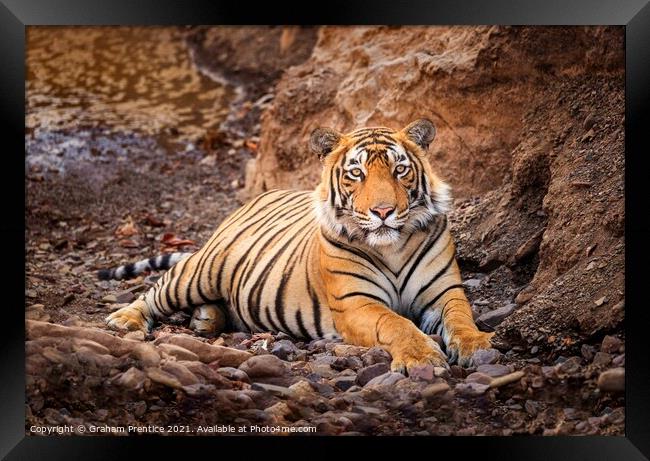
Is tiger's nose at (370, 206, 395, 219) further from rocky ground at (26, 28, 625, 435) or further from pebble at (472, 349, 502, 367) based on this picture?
pebble at (472, 349, 502, 367)

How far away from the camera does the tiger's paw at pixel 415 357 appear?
3.51 meters

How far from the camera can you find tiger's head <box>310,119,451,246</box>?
149 inches

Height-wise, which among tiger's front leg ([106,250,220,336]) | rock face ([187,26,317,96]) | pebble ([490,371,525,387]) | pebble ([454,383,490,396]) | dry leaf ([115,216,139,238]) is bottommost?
pebble ([454,383,490,396])

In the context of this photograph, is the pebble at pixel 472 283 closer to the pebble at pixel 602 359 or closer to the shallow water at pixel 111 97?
the pebble at pixel 602 359

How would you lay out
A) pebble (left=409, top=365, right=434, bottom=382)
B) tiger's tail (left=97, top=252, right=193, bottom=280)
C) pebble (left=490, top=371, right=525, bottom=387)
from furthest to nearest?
tiger's tail (left=97, top=252, right=193, bottom=280), pebble (left=490, top=371, right=525, bottom=387), pebble (left=409, top=365, right=434, bottom=382)

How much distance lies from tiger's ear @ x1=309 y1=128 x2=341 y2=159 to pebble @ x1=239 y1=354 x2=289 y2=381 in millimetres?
860

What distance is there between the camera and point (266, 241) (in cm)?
432

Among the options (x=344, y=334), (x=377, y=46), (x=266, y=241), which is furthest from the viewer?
(x=377, y=46)

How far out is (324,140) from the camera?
13.0ft

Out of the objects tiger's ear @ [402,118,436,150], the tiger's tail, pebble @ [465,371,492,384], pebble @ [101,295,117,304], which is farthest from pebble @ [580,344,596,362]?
pebble @ [101,295,117,304]

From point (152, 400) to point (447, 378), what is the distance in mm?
1099

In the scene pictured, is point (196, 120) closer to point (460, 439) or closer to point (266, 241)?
point (266, 241)

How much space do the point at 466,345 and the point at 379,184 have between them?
2.26 feet
